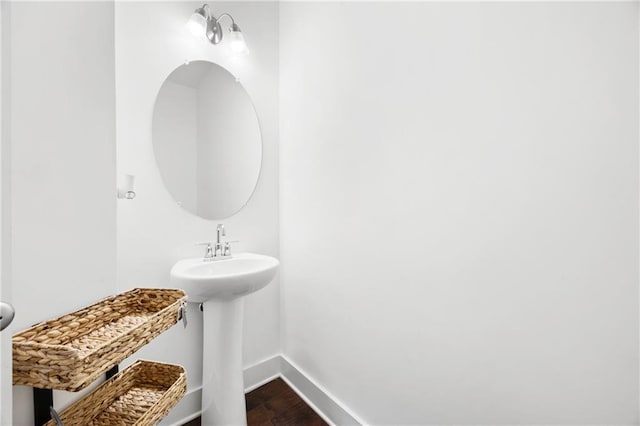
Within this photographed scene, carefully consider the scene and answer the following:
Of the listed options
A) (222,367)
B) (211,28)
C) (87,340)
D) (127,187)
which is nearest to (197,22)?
(211,28)

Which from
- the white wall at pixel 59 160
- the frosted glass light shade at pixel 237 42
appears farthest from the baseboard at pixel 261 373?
the frosted glass light shade at pixel 237 42

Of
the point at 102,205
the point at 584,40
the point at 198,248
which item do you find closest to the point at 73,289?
the point at 102,205

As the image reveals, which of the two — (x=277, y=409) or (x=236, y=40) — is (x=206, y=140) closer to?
(x=236, y=40)

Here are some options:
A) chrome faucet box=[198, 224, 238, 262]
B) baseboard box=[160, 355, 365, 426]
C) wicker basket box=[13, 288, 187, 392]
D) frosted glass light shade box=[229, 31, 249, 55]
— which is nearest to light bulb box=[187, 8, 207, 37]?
frosted glass light shade box=[229, 31, 249, 55]

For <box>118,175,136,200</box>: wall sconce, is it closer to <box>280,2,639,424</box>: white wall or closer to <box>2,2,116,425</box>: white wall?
<box>2,2,116,425</box>: white wall

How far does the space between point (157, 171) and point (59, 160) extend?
806 mm

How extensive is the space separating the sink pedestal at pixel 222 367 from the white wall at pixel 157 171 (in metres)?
0.20

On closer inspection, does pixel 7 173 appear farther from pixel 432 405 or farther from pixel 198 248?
pixel 432 405

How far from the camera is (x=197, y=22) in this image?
55.3 inches

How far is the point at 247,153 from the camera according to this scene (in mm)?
1703

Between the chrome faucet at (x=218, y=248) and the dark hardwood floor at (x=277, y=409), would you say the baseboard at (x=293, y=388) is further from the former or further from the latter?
the chrome faucet at (x=218, y=248)

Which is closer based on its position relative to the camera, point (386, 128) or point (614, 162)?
point (614, 162)

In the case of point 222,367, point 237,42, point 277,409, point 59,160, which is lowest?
point 277,409

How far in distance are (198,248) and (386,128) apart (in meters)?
1.16
